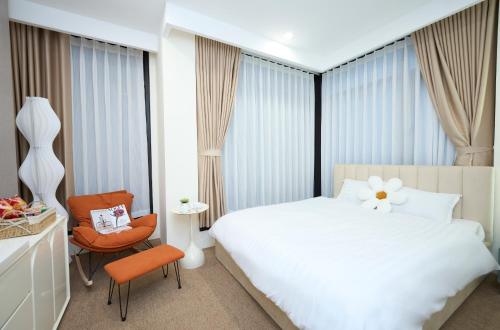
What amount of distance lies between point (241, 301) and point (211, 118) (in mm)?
2166

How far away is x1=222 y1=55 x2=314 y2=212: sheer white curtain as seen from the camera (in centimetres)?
321

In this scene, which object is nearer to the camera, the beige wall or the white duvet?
the white duvet

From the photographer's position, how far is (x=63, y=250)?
1729mm

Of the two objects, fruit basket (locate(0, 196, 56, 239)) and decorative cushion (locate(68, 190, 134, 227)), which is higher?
fruit basket (locate(0, 196, 56, 239))

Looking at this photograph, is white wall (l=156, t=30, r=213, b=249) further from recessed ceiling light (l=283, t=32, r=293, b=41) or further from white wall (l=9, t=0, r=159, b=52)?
recessed ceiling light (l=283, t=32, r=293, b=41)

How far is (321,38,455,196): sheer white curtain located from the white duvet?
1082mm

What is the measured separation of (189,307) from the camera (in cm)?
177

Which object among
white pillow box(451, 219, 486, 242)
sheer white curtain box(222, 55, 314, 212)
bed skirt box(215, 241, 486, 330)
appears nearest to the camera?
bed skirt box(215, 241, 486, 330)

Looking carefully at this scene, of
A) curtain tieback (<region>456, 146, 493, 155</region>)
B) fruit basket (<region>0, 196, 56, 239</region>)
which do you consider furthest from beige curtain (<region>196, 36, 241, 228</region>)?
curtain tieback (<region>456, 146, 493, 155</region>)

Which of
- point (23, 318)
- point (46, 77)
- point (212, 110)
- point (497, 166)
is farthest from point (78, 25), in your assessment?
point (497, 166)

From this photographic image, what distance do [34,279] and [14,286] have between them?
22 centimetres

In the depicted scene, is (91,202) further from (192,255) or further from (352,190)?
(352,190)

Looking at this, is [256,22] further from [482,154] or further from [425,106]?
[482,154]

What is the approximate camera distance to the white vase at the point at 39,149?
2.12m
